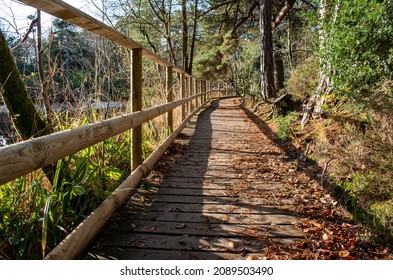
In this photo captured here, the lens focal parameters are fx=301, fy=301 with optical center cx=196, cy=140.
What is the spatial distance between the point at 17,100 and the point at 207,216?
5.10 feet

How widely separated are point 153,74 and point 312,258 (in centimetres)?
450

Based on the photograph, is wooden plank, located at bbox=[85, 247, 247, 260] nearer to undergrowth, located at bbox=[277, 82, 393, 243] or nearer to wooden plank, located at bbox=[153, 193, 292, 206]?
wooden plank, located at bbox=[153, 193, 292, 206]

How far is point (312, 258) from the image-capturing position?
1.79 metres

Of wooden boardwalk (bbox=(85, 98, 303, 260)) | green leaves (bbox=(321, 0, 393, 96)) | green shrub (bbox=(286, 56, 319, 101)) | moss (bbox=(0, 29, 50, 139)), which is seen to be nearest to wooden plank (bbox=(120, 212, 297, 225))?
wooden boardwalk (bbox=(85, 98, 303, 260))

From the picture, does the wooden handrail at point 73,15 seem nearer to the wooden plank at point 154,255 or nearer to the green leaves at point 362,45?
the wooden plank at point 154,255

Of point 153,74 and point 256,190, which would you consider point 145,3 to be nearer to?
point 153,74

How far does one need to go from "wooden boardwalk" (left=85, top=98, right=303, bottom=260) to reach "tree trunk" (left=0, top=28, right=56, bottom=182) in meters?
0.70

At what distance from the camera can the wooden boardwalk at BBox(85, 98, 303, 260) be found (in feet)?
6.18

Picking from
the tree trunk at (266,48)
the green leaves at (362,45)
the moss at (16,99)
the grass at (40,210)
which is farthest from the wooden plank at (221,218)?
the tree trunk at (266,48)

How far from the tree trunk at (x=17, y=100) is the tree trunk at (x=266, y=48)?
26.8 feet

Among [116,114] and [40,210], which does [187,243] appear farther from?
[116,114]

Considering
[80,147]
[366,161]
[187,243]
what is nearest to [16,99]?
[80,147]

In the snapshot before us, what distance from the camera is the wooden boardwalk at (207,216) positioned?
1885mm
